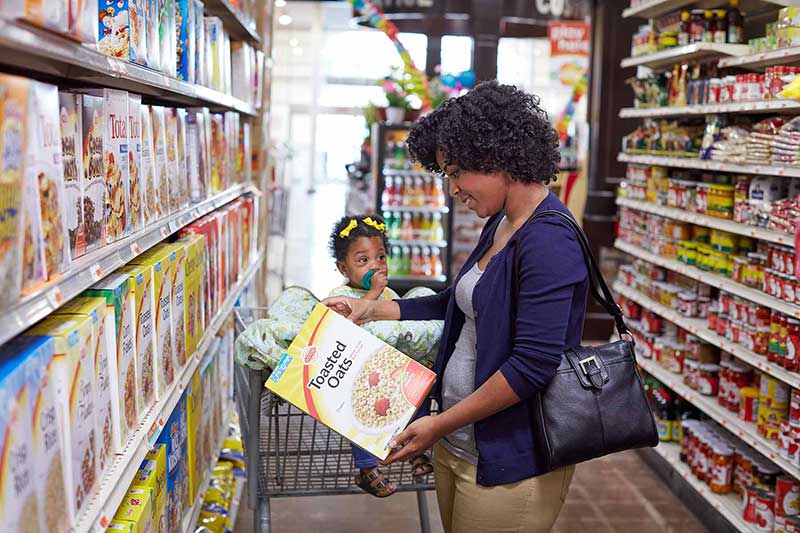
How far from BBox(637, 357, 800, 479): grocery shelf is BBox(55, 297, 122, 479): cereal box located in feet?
8.39

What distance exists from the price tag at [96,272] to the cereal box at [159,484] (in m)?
0.80

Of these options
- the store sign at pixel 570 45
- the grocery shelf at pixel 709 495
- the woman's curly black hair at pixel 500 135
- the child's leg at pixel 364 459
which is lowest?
the grocery shelf at pixel 709 495

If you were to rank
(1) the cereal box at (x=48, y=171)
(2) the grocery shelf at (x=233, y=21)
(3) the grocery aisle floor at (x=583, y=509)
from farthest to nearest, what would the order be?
(3) the grocery aisle floor at (x=583, y=509) < (2) the grocery shelf at (x=233, y=21) < (1) the cereal box at (x=48, y=171)

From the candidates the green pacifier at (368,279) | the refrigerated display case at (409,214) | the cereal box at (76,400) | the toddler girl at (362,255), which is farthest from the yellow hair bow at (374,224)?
the refrigerated display case at (409,214)

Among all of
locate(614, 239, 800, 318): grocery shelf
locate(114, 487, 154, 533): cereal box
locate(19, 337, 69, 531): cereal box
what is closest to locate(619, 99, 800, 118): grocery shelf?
locate(614, 239, 800, 318): grocery shelf

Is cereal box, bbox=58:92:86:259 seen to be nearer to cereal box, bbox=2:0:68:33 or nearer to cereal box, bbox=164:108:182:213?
cereal box, bbox=2:0:68:33

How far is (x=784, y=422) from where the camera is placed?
3729 mm

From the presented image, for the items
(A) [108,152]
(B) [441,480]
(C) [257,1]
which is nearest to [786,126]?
(B) [441,480]

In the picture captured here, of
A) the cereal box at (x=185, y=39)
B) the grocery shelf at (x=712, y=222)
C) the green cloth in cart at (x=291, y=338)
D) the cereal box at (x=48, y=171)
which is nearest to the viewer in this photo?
the cereal box at (x=48, y=171)

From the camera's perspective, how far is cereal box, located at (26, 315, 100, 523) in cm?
171

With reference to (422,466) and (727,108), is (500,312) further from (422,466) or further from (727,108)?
(727,108)

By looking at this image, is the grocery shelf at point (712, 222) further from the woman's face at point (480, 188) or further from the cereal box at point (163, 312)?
the cereal box at point (163, 312)

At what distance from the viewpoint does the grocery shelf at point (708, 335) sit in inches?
145

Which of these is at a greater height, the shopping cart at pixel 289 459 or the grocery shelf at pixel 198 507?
the shopping cart at pixel 289 459
